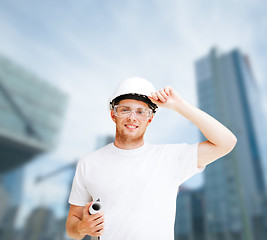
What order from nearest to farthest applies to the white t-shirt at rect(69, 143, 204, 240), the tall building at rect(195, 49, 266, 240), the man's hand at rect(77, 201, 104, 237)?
the man's hand at rect(77, 201, 104, 237) < the white t-shirt at rect(69, 143, 204, 240) < the tall building at rect(195, 49, 266, 240)

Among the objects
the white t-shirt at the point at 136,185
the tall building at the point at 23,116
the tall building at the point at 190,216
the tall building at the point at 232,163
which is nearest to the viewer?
the white t-shirt at the point at 136,185

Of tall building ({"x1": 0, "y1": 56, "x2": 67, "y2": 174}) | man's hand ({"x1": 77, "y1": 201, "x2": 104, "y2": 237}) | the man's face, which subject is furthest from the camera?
tall building ({"x1": 0, "y1": 56, "x2": 67, "y2": 174})

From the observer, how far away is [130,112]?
51.5 inches

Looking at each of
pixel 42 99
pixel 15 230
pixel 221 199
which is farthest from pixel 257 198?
pixel 42 99

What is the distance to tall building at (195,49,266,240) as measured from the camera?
46.1 feet

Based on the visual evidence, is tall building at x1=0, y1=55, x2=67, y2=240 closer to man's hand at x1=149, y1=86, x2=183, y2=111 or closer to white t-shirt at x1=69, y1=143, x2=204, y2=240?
white t-shirt at x1=69, y1=143, x2=204, y2=240

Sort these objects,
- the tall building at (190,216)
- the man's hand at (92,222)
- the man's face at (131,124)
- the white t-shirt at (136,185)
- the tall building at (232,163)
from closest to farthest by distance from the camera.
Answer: the man's hand at (92,222) → the white t-shirt at (136,185) → the man's face at (131,124) → the tall building at (232,163) → the tall building at (190,216)

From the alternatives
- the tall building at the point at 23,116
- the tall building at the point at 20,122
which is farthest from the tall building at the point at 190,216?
the tall building at the point at 23,116

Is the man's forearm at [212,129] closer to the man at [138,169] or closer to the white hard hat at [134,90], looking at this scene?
the man at [138,169]

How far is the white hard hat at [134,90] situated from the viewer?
4.40 ft

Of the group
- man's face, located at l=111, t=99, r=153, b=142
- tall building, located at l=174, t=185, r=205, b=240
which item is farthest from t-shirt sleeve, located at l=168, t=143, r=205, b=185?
tall building, located at l=174, t=185, r=205, b=240

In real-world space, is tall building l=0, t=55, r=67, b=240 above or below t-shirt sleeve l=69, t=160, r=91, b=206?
above

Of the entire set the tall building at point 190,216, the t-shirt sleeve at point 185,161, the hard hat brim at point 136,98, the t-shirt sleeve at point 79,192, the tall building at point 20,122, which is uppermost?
the tall building at point 20,122

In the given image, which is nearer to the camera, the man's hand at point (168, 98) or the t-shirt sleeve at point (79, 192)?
the man's hand at point (168, 98)
